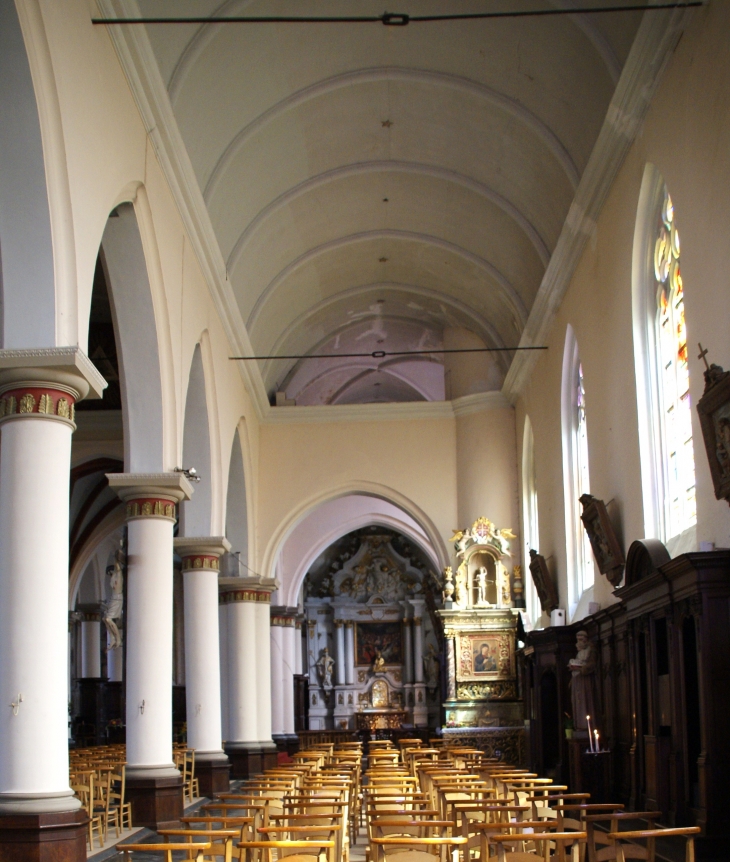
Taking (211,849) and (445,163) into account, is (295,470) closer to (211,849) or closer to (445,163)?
(445,163)

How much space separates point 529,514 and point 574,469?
213 inches

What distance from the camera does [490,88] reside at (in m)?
16.6

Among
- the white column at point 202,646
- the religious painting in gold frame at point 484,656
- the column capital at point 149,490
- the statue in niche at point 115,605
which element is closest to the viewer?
the column capital at point 149,490

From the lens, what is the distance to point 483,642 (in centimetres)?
2366

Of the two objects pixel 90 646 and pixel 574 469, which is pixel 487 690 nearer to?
pixel 574 469

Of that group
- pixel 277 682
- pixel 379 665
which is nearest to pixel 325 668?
pixel 379 665

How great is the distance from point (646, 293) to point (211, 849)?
31.3 ft

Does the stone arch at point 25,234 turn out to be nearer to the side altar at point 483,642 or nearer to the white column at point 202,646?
the white column at point 202,646

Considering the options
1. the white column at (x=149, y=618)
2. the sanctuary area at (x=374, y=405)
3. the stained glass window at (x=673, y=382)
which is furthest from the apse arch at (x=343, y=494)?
the stained glass window at (x=673, y=382)

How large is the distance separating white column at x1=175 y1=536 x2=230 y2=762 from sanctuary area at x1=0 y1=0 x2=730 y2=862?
6 centimetres

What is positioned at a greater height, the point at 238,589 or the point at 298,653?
the point at 238,589

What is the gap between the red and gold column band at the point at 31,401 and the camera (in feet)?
30.5

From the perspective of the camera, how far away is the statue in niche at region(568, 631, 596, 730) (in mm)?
15555

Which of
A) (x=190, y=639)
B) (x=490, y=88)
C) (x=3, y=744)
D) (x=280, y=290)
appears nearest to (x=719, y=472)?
(x=3, y=744)
